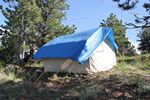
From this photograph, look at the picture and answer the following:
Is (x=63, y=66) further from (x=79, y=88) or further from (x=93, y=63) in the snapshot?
(x=79, y=88)

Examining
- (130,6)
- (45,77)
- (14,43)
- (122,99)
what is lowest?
(122,99)

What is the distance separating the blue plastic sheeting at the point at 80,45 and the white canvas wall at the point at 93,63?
362 millimetres

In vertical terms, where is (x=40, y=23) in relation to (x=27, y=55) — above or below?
above

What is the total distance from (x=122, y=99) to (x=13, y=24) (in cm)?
1735

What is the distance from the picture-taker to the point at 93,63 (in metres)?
17.1

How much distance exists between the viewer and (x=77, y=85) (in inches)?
562

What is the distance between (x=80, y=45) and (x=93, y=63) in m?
1.14

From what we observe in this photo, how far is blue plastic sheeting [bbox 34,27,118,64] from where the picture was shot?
16797 millimetres

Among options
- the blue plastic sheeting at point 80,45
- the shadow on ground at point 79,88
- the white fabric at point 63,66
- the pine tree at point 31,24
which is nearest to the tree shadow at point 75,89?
the shadow on ground at point 79,88

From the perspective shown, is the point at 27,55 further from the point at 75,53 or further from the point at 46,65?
the point at 75,53

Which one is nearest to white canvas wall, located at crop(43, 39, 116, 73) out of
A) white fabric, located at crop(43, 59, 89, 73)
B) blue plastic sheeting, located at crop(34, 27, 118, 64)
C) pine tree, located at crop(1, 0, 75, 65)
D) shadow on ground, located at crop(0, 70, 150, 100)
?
white fabric, located at crop(43, 59, 89, 73)

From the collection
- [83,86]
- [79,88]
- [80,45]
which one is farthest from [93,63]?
[79,88]

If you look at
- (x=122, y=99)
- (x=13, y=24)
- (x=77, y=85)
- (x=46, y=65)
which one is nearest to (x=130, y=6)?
(x=122, y=99)

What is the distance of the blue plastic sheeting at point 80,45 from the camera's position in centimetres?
1680
